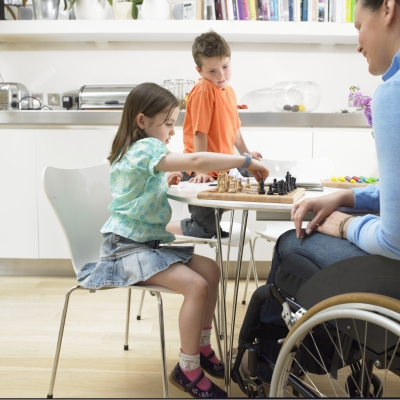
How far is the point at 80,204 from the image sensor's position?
181 centimetres

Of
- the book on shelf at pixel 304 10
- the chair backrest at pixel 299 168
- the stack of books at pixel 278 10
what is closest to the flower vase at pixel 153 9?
the stack of books at pixel 278 10

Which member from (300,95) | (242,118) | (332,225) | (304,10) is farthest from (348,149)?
(332,225)

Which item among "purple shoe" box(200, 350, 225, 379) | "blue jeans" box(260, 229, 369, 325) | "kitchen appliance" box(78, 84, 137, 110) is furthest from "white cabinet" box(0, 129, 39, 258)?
"blue jeans" box(260, 229, 369, 325)

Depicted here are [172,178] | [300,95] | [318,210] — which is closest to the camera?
[318,210]

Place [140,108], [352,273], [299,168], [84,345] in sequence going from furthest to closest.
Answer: [299,168], [84,345], [140,108], [352,273]

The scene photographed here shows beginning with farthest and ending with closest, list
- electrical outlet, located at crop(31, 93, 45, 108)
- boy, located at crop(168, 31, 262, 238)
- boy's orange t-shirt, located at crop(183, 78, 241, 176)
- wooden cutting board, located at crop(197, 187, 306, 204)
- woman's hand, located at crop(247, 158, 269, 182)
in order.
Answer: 1. electrical outlet, located at crop(31, 93, 45, 108)
2. boy's orange t-shirt, located at crop(183, 78, 241, 176)
3. boy, located at crop(168, 31, 262, 238)
4. woman's hand, located at crop(247, 158, 269, 182)
5. wooden cutting board, located at crop(197, 187, 306, 204)

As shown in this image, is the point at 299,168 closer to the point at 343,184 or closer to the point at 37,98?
the point at 343,184

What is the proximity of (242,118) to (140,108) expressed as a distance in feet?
4.70

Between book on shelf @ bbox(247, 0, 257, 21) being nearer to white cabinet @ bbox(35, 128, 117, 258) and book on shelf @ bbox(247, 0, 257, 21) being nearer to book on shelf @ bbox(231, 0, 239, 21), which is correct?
book on shelf @ bbox(231, 0, 239, 21)

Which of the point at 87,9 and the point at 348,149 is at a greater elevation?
the point at 87,9

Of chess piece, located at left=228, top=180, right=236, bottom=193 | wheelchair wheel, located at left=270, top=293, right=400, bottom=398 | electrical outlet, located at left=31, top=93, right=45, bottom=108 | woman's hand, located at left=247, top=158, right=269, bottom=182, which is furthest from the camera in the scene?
electrical outlet, located at left=31, top=93, right=45, bottom=108

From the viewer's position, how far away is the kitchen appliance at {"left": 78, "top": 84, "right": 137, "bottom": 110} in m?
3.26

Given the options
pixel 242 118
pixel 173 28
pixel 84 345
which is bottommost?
pixel 84 345

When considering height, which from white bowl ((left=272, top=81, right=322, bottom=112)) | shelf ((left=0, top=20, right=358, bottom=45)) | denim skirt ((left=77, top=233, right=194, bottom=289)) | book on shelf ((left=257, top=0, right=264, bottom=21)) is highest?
book on shelf ((left=257, top=0, right=264, bottom=21))
